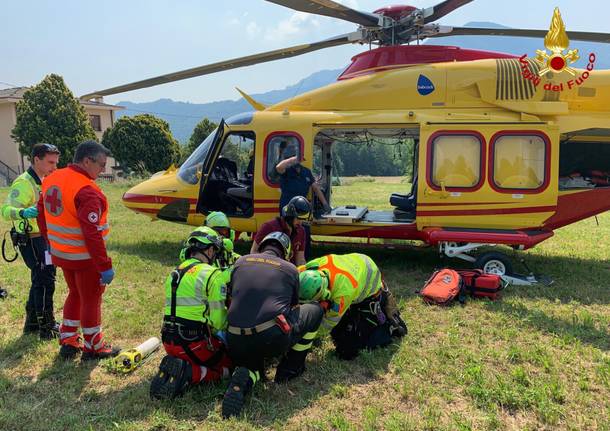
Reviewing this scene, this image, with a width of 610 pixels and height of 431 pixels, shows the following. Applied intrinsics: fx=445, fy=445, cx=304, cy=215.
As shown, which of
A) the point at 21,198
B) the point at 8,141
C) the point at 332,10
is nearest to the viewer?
the point at 21,198

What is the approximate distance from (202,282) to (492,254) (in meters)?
4.60

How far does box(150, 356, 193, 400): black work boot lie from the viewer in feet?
11.0

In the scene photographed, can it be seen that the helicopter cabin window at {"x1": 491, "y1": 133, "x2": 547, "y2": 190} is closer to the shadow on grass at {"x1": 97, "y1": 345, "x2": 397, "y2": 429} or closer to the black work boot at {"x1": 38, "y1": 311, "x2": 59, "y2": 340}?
the shadow on grass at {"x1": 97, "y1": 345, "x2": 397, "y2": 429}

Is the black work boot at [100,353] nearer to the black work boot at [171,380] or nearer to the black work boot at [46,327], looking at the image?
the black work boot at [46,327]

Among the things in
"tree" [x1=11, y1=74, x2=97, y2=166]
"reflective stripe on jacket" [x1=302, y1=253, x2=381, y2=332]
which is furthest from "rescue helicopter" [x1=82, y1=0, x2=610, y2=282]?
"tree" [x1=11, y1=74, x2=97, y2=166]

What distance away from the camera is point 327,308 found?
3771 mm

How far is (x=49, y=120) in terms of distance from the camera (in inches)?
1103

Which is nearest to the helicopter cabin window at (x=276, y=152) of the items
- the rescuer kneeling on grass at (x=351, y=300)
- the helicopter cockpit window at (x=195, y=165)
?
the helicopter cockpit window at (x=195, y=165)

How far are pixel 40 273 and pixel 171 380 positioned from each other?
6.95 ft

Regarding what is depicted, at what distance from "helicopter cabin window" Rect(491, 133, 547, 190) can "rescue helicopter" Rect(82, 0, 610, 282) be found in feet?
0.05

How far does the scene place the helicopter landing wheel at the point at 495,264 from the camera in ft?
20.7

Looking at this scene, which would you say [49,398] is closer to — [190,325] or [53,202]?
[190,325]

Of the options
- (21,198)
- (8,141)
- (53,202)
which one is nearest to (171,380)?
(53,202)

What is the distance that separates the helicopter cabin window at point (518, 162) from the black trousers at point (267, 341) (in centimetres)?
435
